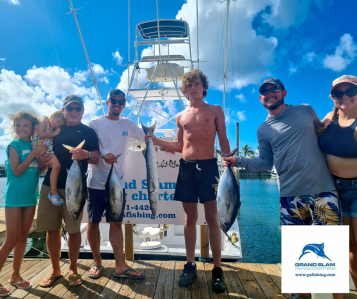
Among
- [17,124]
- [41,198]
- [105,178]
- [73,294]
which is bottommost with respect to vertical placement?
[73,294]

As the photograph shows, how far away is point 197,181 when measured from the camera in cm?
232

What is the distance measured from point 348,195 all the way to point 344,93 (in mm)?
757

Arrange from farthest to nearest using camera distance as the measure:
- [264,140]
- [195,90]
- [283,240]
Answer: [195,90] → [264,140] → [283,240]

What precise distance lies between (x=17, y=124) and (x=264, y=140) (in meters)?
2.37

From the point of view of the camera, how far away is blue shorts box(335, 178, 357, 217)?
1680 millimetres

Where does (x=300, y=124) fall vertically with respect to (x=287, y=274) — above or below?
above

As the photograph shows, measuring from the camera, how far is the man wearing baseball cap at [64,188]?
2.27 m

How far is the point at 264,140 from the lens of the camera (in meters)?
2.08

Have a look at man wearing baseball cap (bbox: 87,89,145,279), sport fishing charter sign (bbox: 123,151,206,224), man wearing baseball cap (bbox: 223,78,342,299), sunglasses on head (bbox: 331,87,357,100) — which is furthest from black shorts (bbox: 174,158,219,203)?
sunglasses on head (bbox: 331,87,357,100)

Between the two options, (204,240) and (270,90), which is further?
(204,240)

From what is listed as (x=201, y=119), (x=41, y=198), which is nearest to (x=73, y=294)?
(x=41, y=198)

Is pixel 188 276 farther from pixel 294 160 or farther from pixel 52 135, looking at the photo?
pixel 52 135

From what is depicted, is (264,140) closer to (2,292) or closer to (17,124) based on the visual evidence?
(17,124)

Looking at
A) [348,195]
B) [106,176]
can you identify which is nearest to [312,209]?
[348,195]
